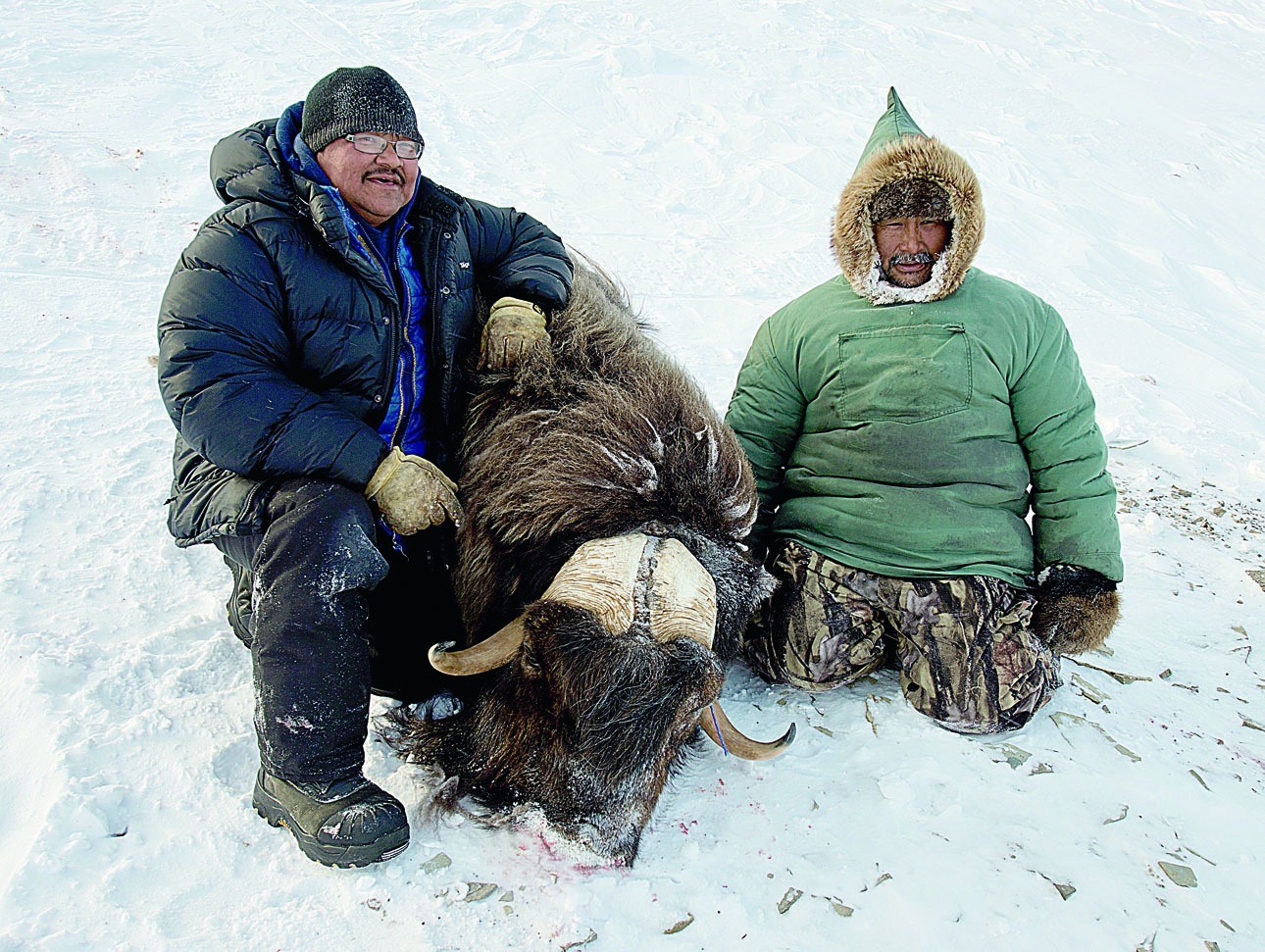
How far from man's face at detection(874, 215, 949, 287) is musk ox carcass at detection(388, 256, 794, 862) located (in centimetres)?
80

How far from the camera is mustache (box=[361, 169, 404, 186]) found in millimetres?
2213

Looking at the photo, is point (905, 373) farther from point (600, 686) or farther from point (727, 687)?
point (600, 686)

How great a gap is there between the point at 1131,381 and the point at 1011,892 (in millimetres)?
5182

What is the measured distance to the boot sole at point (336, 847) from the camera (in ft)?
5.81

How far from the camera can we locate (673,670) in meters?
1.78

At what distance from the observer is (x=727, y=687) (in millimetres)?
2695

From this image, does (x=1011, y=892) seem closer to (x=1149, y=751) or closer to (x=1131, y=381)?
(x=1149, y=751)

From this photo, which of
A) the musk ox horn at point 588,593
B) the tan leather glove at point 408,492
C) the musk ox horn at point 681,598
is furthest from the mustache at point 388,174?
the musk ox horn at point 681,598

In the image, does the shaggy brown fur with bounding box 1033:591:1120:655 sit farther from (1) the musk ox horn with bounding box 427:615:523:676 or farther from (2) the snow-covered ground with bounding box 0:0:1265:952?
(1) the musk ox horn with bounding box 427:615:523:676

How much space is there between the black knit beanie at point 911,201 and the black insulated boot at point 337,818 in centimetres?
224

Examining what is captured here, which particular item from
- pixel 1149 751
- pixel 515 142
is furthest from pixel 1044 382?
pixel 515 142

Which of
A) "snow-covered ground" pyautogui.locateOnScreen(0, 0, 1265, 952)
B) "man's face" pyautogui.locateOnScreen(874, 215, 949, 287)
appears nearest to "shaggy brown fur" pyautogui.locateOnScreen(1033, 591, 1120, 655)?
"snow-covered ground" pyautogui.locateOnScreen(0, 0, 1265, 952)

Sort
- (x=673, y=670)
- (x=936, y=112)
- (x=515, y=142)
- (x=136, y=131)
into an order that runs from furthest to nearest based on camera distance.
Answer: (x=936, y=112)
(x=515, y=142)
(x=136, y=131)
(x=673, y=670)

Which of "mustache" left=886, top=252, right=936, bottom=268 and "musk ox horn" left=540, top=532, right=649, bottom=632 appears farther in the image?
"mustache" left=886, top=252, right=936, bottom=268
